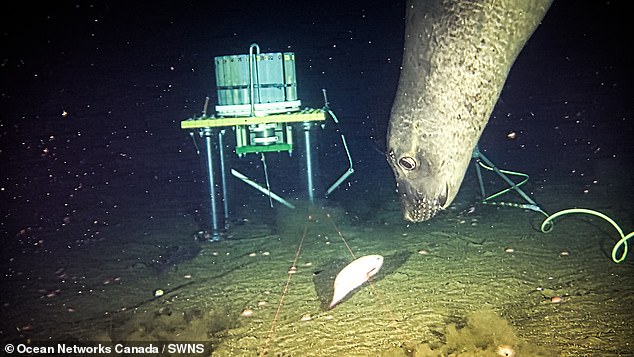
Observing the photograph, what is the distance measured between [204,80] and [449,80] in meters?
13.4

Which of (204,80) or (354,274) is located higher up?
(204,80)

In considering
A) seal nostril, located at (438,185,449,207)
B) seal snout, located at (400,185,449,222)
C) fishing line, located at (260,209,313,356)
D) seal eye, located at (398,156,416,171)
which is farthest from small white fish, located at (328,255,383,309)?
seal eye, located at (398,156,416,171)

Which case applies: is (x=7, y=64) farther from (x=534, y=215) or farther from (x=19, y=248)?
(x=534, y=215)

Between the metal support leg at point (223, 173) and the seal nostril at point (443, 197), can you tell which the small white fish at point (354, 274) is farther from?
the metal support leg at point (223, 173)

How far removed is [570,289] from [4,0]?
18.0 meters

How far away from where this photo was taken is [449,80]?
3.88 meters

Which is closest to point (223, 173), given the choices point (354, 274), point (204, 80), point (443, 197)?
point (354, 274)

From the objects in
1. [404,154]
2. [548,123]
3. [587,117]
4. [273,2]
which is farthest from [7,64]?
[587,117]

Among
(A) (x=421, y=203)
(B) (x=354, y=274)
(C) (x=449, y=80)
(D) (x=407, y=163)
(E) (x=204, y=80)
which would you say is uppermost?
(C) (x=449, y=80)

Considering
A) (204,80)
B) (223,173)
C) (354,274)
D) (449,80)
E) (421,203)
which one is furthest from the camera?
(204,80)

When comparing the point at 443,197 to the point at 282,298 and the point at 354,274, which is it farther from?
the point at 282,298

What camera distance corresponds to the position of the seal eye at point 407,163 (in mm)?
4031

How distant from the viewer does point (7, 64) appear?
57.8 ft

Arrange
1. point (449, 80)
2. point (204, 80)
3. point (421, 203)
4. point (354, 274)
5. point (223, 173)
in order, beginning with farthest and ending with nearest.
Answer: point (204, 80) → point (223, 173) → point (421, 203) → point (354, 274) → point (449, 80)
